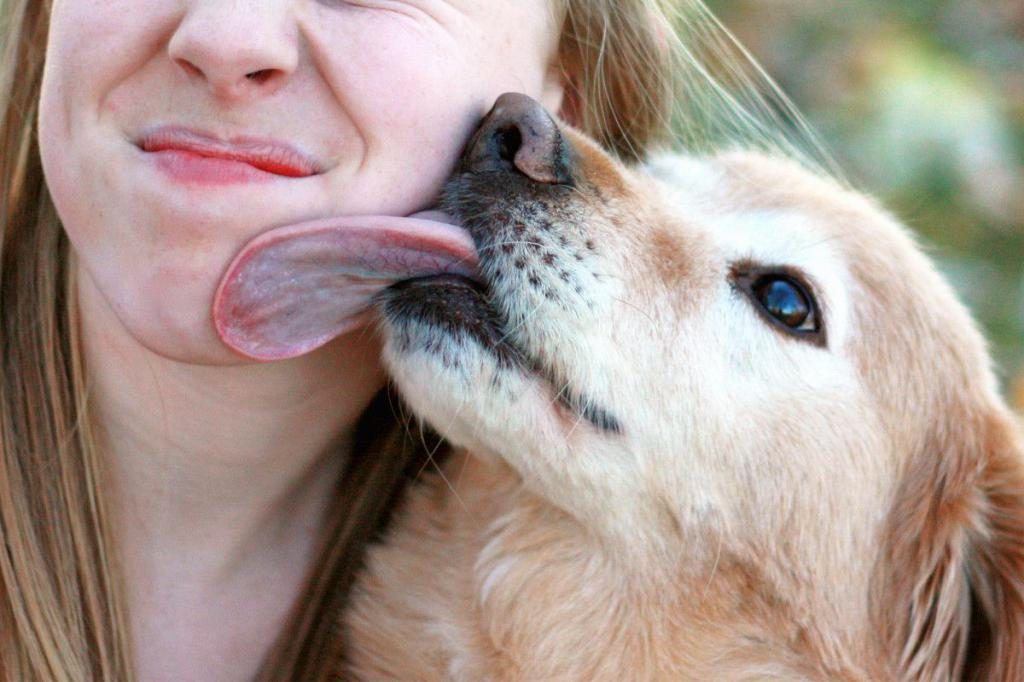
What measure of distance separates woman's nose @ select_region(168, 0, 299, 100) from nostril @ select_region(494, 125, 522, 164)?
354mm

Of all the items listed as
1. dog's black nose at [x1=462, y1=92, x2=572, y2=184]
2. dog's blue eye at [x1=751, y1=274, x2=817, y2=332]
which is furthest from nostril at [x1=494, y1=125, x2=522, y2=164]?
dog's blue eye at [x1=751, y1=274, x2=817, y2=332]

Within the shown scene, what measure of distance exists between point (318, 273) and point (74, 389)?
66 cm

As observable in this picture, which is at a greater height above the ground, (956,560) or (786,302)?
(786,302)

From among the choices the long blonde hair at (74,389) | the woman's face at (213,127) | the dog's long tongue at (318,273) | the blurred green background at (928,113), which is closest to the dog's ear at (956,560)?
the long blonde hair at (74,389)

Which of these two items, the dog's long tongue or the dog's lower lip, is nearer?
the dog's long tongue

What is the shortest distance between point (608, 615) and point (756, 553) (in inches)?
11.1

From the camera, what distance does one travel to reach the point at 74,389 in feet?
7.75

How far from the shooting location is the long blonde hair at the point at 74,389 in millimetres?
2234

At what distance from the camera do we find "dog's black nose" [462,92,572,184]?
2.07 m

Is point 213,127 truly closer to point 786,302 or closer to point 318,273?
point 318,273

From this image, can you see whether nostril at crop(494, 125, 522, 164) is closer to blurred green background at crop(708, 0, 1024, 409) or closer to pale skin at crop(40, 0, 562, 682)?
pale skin at crop(40, 0, 562, 682)

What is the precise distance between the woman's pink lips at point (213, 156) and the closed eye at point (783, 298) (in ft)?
2.89

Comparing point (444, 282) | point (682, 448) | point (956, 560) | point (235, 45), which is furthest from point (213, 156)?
point (956, 560)

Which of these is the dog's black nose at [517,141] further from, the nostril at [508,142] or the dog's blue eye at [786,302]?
the dog's blue eye at [786,302]
